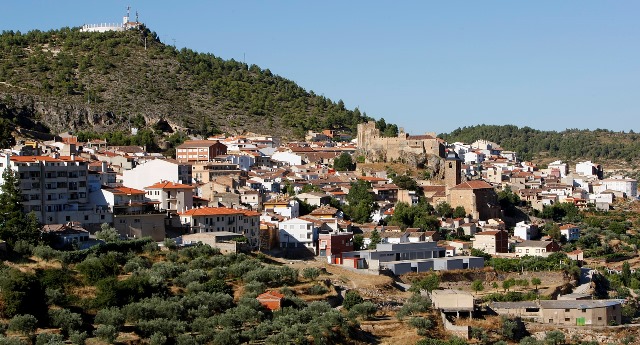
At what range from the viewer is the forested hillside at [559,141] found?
461 ft

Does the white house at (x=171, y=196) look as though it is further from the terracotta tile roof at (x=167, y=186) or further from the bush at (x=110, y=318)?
the bush at (x=110, y=318)

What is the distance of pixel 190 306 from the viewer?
121 feet

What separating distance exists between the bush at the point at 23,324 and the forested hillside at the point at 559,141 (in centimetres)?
10399

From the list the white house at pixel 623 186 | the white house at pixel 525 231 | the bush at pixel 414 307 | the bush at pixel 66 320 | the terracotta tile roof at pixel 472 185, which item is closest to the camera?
the bush at pixel 66 320

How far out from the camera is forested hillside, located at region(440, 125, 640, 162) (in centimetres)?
14038

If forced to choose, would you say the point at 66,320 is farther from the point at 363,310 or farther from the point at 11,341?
the point at 363,310

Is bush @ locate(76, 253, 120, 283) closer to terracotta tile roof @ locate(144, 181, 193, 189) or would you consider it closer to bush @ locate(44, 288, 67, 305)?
bush @ locate(44, 288, 67, 305)

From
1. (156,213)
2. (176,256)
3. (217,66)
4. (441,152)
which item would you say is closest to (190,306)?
(176,256)

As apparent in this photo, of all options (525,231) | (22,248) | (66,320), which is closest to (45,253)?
(22,248)

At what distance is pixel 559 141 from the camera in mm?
152625

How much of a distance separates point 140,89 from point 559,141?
73.3m

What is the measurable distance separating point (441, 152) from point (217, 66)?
46.8m

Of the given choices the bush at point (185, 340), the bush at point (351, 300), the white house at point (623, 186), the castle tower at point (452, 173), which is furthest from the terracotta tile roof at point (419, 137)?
the bush at point (185, 340)

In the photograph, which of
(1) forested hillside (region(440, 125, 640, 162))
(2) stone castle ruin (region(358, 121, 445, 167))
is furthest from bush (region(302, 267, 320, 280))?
(1) forested hillside (region(440, 125, 640, 162))
